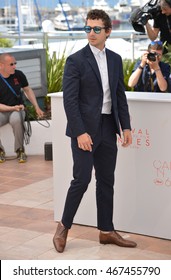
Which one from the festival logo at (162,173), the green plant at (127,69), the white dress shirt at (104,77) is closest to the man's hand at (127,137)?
the white dress shirt at (104,77)

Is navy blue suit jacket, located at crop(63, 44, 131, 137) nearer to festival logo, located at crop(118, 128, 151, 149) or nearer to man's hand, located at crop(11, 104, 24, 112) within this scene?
festival logo, located at crop(118, 128, 151, 149)

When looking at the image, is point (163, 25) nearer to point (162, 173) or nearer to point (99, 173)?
point (162, 173)

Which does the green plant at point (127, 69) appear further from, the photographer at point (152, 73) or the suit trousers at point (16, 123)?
the photographer at point (152, 73)

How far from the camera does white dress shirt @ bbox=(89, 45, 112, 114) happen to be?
5996 mm

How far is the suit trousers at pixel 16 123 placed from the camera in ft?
32.5

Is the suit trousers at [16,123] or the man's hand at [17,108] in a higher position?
the man's hand at [17,108]

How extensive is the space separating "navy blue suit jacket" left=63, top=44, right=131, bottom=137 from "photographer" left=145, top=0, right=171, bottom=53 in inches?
106

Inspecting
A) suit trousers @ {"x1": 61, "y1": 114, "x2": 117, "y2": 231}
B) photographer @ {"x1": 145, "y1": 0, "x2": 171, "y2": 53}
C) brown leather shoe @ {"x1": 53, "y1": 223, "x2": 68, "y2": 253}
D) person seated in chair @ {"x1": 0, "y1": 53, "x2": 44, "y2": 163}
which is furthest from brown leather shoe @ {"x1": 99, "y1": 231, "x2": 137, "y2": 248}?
person seated in chair @ {"x1": 0, "y1": 53, "x2": 44, "y2": 163}

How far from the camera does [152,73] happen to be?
287 inches

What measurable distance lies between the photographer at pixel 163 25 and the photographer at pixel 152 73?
1156mm

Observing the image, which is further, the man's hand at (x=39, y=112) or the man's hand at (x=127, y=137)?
the man's hand at (x=39, y=112)

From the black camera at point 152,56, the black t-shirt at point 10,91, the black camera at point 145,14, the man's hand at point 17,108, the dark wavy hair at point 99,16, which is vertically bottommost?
the man's hand at point 17,108

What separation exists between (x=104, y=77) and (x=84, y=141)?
541 mm
